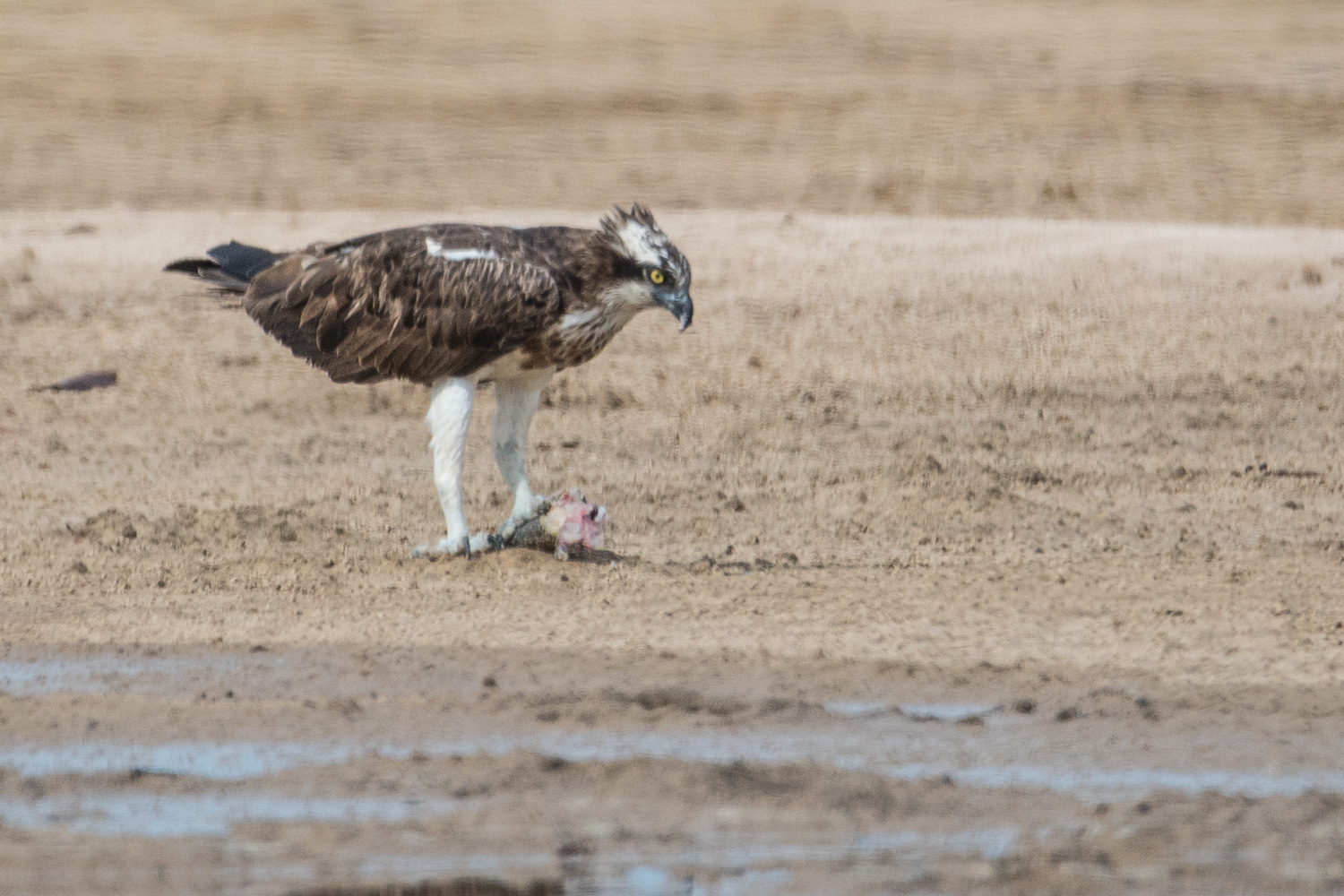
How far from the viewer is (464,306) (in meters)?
6.54

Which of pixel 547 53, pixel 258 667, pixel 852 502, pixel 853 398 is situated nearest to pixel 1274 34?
pixel 547 53

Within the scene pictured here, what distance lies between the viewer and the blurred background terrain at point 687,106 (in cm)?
1391

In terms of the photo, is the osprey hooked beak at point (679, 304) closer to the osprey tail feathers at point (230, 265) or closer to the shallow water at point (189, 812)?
the osprey tail feathers at point (230, 265)

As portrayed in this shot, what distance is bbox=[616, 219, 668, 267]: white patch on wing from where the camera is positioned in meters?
6.48

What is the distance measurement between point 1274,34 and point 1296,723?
Result: 11712 millimetres

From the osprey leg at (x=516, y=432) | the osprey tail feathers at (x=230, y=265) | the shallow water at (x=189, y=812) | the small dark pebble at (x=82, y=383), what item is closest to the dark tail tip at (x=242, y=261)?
the osprey tail feathers at (x=230, y=265)

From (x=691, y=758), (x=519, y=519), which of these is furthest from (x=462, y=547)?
(x=691, y=758)

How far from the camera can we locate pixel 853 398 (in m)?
10.5

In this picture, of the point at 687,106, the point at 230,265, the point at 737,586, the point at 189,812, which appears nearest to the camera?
the point at 189,812

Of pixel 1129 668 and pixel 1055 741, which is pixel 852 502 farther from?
pixel 1055 741

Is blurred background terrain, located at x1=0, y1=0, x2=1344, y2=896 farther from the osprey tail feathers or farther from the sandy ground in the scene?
the osprey tail feathers

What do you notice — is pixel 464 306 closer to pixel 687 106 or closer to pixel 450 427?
pixel 450 427

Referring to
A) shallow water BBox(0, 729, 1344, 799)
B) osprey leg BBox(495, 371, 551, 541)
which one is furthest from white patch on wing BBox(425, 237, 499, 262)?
shallow water BBox(0, 729, 1344, 799)

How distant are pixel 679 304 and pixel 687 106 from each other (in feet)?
29.1
